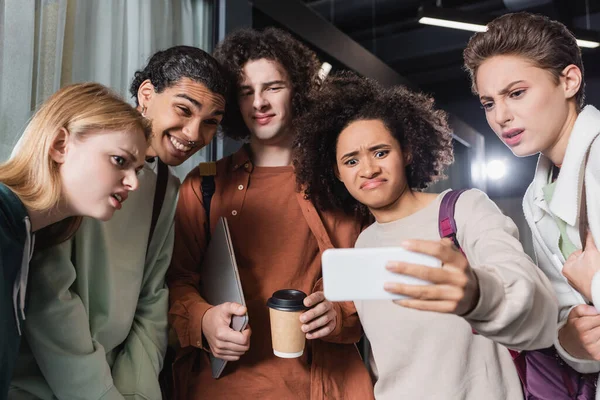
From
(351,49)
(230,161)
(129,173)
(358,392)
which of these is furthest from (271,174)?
(351,49)

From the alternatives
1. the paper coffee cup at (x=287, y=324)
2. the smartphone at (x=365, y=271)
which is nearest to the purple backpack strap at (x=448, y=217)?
the paper coffee cup at (x=287, y=324)

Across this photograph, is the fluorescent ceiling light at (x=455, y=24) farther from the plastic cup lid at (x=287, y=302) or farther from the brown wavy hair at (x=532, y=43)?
the plastic cup lid at (x=287, y=302)

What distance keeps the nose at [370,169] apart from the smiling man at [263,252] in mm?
256

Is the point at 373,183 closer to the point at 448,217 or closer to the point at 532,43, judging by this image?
the point at 448,217

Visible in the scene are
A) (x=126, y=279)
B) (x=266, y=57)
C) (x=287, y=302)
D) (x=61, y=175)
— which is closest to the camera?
(x=61, y=175)

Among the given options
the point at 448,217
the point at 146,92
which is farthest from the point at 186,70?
the point at 448,217

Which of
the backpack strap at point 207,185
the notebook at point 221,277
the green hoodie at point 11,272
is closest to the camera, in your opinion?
the green hoodie at point 11,272

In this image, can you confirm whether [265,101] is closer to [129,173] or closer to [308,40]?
[129,173]

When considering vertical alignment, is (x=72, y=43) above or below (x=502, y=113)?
above

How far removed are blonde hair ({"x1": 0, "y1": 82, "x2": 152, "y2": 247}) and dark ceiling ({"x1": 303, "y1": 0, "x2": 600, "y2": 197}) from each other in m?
3.79

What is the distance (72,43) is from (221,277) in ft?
3.64

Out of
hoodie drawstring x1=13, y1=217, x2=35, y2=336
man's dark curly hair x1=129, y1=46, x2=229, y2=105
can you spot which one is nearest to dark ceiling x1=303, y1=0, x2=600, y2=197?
man's dark curly hair x1=129, y1=46, x2=229, y2=105

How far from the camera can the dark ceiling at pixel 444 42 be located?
190 inches

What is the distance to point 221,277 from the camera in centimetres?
153
